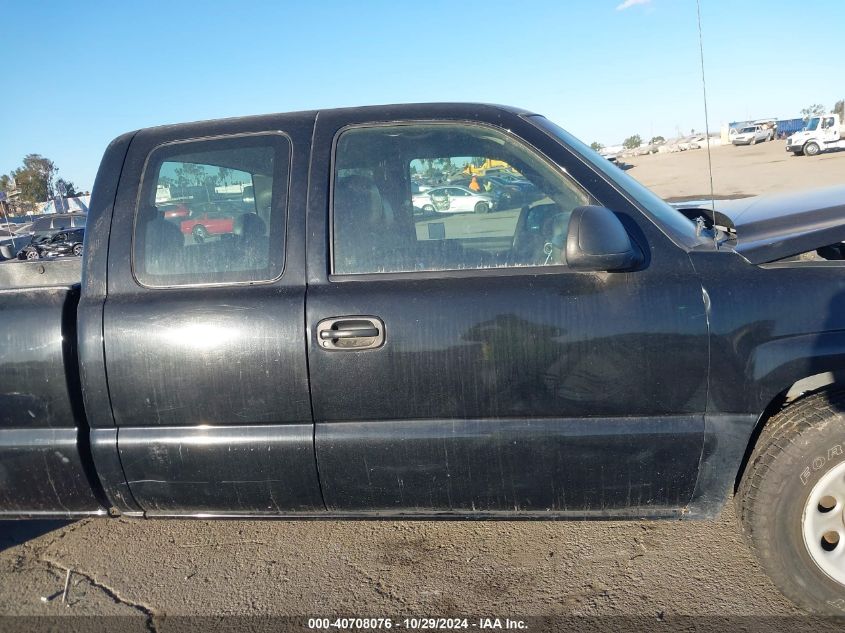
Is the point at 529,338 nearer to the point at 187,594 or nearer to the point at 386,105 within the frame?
the point at 386,105

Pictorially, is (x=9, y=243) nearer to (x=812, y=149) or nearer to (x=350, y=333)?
(x=350, y=333)

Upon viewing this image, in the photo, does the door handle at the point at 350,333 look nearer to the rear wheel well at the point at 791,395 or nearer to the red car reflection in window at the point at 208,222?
the red car reflection in window at the point at 208,222

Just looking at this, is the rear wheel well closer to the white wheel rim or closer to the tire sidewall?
the tire sidewall

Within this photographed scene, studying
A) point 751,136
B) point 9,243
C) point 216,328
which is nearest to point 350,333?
point 216,328

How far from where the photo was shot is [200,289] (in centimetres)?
241

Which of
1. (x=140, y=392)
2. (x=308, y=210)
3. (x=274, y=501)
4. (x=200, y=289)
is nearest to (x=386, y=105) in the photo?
(x=308, y=210)

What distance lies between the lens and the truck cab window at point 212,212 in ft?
7.95

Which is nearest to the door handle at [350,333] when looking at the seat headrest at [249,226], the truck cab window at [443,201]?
the truck cab window at [443,201]

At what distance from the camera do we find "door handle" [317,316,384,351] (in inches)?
88.7

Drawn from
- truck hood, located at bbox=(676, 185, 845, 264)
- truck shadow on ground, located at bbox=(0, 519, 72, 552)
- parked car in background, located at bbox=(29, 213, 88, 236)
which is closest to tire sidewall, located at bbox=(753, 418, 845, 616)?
truck hood, located at bbox=(676, 185, 845, 264)

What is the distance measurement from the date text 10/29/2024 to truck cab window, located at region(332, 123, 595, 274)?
4.46 ft

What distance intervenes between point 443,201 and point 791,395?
5.03ft

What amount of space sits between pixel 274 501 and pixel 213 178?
1.31m

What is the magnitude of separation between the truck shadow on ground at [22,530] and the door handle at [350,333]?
2098mm
